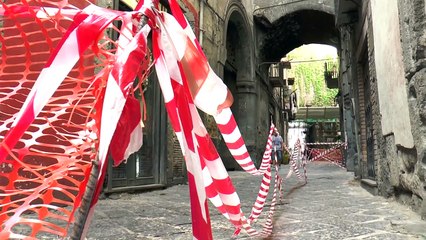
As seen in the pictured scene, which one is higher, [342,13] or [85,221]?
[342,13]

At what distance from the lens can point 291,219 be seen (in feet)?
11.2

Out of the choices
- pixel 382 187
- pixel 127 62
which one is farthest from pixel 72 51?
pixel 382 187

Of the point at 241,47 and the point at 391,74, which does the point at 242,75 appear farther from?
the point at 391,74

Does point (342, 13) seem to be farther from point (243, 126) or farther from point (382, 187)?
point (243, 126)

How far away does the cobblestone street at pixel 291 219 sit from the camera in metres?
2.71

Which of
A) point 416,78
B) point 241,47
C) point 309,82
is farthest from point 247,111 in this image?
point 309,82

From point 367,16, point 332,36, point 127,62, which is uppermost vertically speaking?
point 332,36

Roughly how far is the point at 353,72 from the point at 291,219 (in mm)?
4373

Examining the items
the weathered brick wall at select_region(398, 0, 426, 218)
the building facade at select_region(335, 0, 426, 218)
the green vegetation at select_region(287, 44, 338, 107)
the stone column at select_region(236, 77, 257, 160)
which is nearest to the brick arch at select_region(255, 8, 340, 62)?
the stone column at select_region(236, 77, 257, 160)

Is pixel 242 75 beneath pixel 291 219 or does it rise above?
above

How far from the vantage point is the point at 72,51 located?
1044 millimetres

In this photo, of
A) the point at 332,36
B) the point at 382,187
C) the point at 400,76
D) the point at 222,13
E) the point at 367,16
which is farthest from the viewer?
the point at 332,36

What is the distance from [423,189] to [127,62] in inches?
99.9

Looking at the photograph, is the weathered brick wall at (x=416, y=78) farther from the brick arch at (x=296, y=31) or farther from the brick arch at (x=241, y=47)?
the brick arch at (x=296, y=31)
